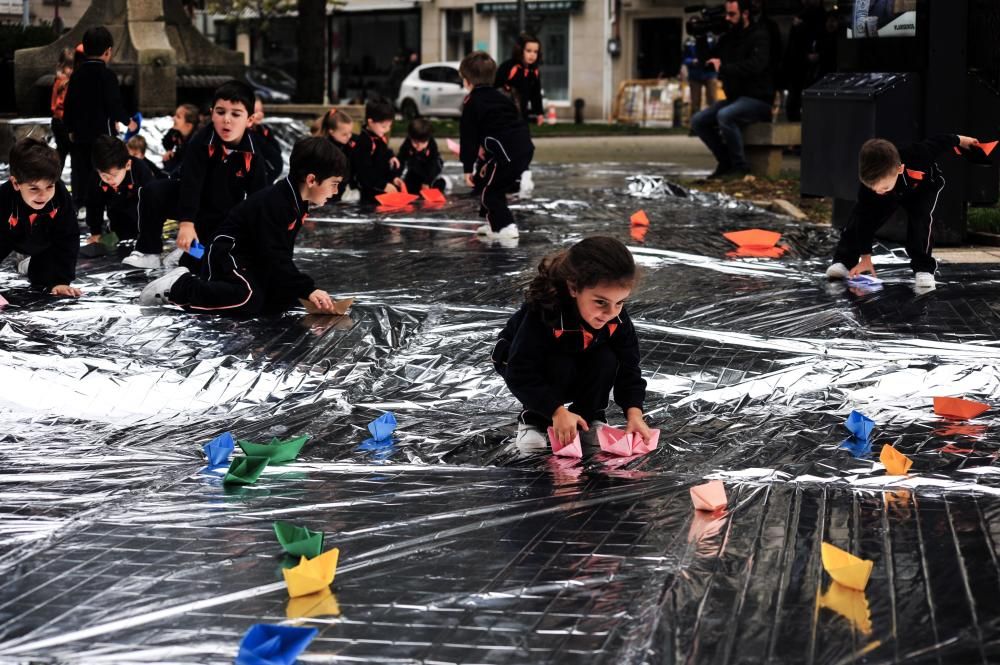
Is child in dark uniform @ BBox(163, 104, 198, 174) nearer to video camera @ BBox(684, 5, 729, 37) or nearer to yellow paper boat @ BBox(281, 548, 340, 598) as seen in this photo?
video camera @ BBox(684, 5, 729, 37)

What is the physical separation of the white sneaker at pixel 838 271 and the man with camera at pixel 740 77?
616 cm

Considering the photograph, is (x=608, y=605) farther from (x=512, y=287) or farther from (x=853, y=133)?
(x=853, y=133)

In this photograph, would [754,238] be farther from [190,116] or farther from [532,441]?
[190,116]

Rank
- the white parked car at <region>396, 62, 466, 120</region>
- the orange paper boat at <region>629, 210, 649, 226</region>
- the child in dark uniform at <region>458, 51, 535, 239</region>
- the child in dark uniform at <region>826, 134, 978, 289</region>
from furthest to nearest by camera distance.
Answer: the white parked car at <region>396, 62, 466, 120</region> < the orange paper boat at <region>629, 210, 649, 226</region> < the child in dark uniform at <region>458, 51, 535, 239</region> < the child in dark uniform at <region>826, 134, 978, 289</region>

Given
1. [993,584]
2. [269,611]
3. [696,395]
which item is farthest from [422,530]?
[696,395]

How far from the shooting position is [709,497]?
3.85 metres

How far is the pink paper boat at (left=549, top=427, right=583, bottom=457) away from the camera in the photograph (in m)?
4.42

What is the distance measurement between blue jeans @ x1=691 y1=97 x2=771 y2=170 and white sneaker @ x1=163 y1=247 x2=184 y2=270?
21.8 ft

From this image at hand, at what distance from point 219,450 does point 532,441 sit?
3.37ft

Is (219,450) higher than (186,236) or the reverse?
the reverse

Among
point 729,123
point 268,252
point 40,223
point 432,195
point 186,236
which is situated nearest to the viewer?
point 268,252

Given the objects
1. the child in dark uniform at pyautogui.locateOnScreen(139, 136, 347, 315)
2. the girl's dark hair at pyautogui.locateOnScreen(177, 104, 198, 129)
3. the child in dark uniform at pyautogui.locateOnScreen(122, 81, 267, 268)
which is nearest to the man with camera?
the girl's dark hair at pyautogui.locateOnScreen(177, 104, 198, 129)

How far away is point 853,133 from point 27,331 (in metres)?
5.63

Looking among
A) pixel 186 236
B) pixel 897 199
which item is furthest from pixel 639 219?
pixel 186 236
